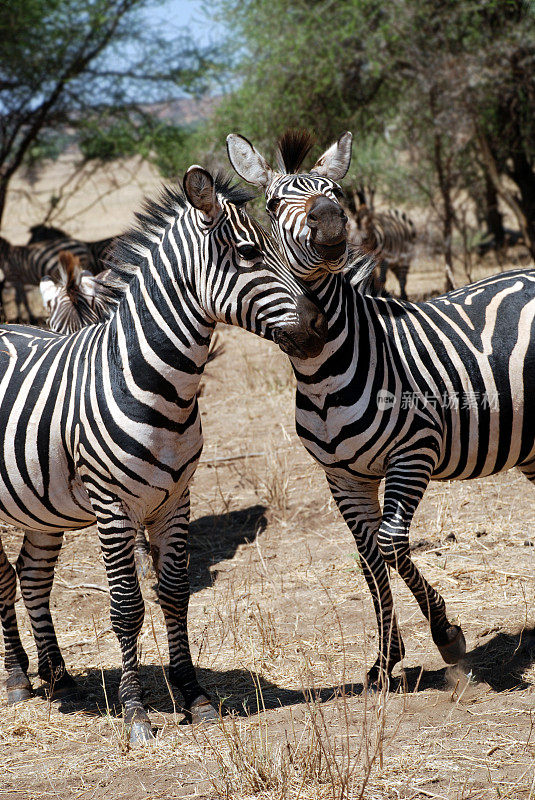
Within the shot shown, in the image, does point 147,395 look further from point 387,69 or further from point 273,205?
point 387,69

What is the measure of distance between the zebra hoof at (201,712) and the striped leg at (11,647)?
1.11 m

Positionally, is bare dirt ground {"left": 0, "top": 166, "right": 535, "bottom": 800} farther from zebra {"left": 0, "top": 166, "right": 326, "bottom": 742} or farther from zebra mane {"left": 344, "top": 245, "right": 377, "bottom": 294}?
zebra mane {"left": 344, "top": 245, "right": 377, "bottom": 294}

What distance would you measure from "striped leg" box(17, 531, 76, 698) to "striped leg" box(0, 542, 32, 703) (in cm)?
7

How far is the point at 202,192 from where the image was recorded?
136 inches

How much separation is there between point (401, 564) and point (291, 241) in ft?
5.18

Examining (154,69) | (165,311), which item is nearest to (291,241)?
(165,311)

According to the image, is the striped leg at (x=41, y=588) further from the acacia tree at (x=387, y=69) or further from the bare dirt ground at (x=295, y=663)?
the acacia tree at (x=387, y=69)


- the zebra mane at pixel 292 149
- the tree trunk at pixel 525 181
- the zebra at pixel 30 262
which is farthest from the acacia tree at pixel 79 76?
the zebra mane at pixel 292 149

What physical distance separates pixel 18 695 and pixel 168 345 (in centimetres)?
221

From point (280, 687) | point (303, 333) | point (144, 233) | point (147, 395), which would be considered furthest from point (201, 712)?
point (144, 233)

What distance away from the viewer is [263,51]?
46.7ft

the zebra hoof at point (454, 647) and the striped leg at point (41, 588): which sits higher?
the striped leg at point (41, 588)

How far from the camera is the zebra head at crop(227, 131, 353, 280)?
3443 mm

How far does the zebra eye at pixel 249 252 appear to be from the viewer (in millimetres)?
3449
